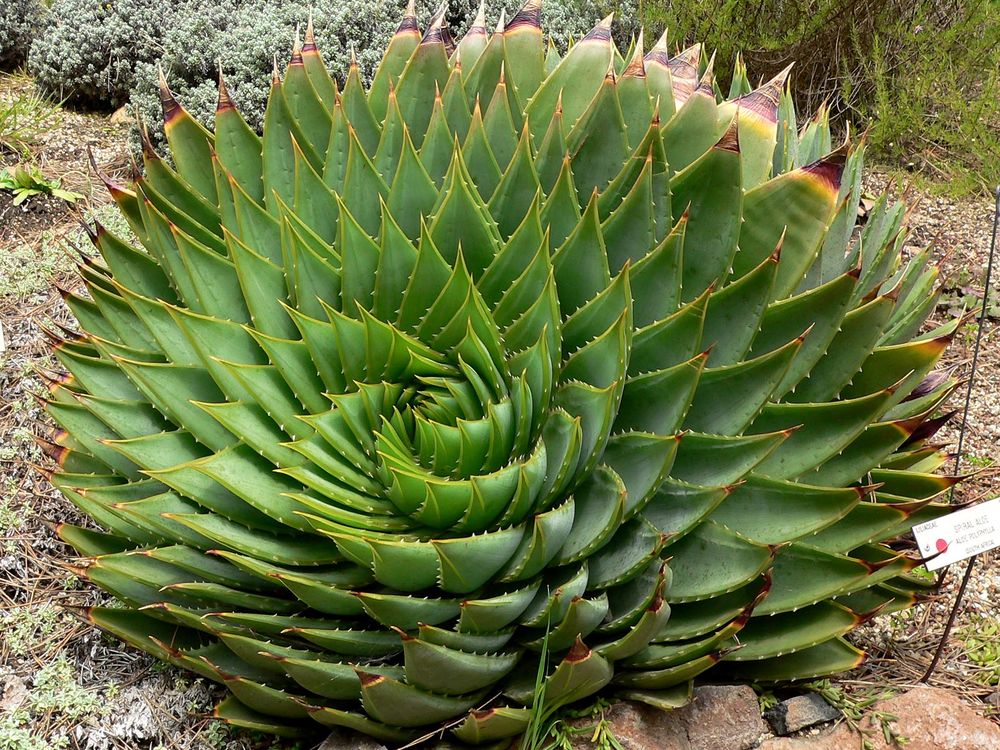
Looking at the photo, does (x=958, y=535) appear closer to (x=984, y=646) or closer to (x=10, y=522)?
(x=984, y=646)

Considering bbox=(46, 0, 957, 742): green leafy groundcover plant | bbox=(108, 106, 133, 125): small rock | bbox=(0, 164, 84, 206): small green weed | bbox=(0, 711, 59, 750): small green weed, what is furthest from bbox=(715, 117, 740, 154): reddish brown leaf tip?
bbox=(108, 106, 133, 125): small rock

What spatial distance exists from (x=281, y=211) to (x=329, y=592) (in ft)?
2.82

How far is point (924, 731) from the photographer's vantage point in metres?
2.21

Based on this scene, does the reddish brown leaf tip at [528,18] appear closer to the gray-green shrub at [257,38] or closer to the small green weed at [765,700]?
the small green weed at [765,700]

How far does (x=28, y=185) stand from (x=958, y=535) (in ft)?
13.7

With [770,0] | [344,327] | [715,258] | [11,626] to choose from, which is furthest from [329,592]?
[770,0]

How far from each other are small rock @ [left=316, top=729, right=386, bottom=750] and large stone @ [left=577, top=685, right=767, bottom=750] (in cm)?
48

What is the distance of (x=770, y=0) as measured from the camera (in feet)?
15.9

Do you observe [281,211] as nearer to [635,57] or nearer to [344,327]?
[344,327]

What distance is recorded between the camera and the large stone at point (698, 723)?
6.75 ft

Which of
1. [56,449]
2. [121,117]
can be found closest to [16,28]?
[121,117]

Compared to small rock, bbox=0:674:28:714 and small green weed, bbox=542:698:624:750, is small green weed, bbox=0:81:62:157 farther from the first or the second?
small green weed, bbox=542:698:624:750

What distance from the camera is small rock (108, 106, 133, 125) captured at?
498 centimetres

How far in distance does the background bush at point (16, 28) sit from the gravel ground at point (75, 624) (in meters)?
2.07
